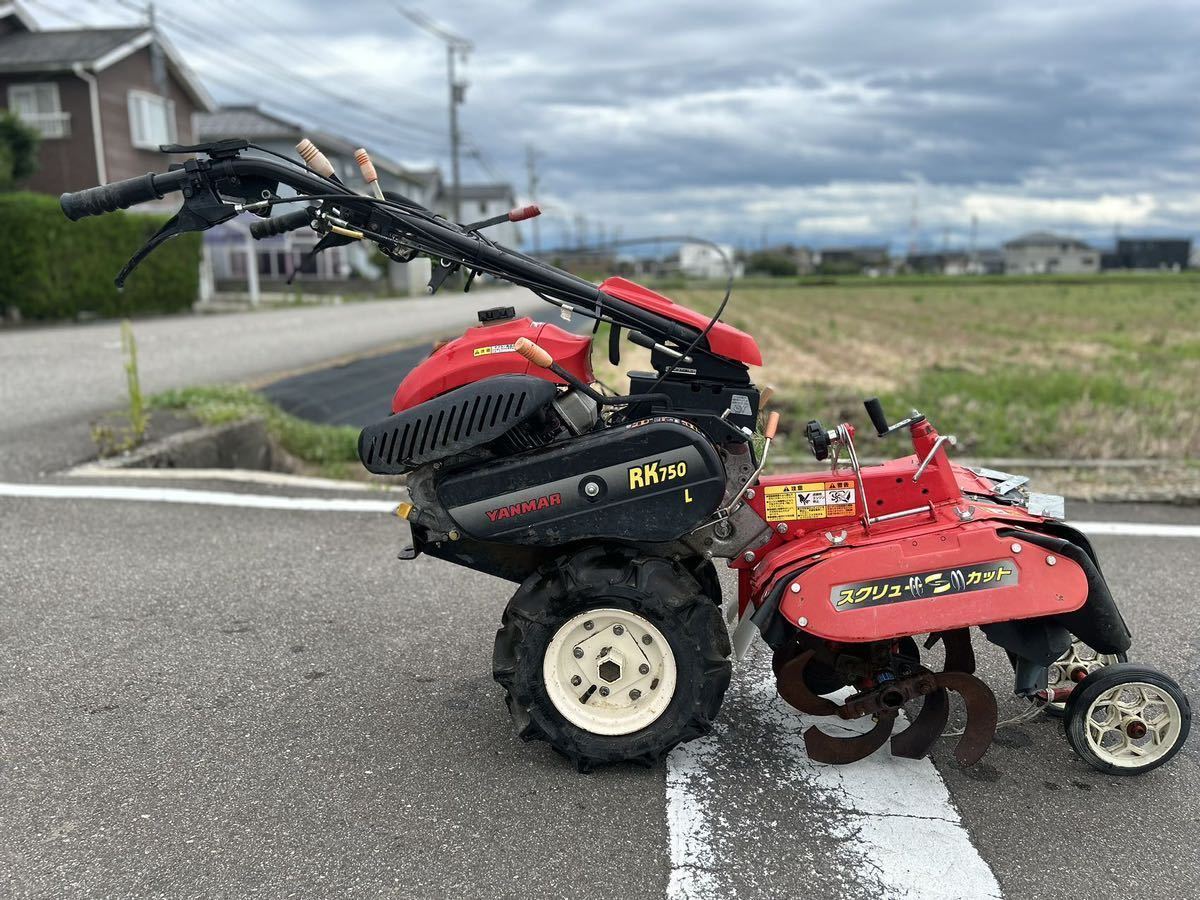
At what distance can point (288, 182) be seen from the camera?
3164 mm

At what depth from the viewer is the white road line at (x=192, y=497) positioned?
20.0 feet

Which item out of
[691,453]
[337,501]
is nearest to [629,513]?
[691,453]

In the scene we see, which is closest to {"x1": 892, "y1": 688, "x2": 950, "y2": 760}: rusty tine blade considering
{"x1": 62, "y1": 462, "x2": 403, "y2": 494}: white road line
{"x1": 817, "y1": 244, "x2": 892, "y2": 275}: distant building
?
{"x1": 62, "y1": 462, "x2": 403, "y2": 494}: white road line

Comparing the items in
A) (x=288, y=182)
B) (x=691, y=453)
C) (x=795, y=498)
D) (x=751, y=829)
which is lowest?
(x=751, y=829)

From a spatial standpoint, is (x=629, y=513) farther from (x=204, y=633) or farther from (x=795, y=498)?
(x=204, y=633)

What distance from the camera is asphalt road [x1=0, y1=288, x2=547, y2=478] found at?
770 centimetres

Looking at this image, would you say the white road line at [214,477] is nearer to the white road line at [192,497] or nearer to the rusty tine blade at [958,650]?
the white road line at [192,497]

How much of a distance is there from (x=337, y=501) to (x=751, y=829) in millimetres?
4138

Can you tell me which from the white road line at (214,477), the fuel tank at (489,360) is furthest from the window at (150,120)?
the fuel tank at (489,360)

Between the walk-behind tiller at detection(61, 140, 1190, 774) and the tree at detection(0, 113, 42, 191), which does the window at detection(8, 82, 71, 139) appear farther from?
the walk-behind tiller at detection(61, 140, 1190, 774)

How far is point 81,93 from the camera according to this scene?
27.8m

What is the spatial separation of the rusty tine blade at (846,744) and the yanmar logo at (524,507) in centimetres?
115

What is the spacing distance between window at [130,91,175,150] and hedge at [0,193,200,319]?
7500mm

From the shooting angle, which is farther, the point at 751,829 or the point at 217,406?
the point at 217,406
